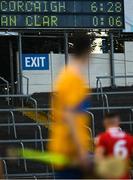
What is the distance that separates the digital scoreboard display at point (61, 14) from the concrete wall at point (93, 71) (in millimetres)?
3198

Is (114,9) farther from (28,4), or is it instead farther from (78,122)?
(78,122)

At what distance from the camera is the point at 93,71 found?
2205cm

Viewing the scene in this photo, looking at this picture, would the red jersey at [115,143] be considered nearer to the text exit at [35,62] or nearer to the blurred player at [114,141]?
the blurred player at [114,141]

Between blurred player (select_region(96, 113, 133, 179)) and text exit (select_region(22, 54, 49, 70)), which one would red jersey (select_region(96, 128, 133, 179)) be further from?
text exit (select_region(22, 54, 49, 70))

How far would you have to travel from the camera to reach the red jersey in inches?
269

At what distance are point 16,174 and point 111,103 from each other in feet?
18.4

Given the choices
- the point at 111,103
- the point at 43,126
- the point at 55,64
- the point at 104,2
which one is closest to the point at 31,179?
the point at 43,126

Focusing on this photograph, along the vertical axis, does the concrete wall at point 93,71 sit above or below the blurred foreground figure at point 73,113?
below

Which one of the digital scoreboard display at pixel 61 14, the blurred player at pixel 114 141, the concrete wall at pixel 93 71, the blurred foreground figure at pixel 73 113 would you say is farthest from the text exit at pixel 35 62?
the blurred foreground figure at pixel 73 113

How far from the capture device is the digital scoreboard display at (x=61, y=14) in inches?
654

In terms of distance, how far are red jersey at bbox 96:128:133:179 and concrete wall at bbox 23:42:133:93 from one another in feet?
43.1

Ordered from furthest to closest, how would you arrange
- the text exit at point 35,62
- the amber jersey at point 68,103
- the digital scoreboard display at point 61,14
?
the text exit at point 35,62
the digital scoreboard display at point 61,14
the amber jersey at point 68,103

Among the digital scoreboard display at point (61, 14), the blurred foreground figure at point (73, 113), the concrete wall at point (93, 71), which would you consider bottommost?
the concrete wall at point (93, 71)

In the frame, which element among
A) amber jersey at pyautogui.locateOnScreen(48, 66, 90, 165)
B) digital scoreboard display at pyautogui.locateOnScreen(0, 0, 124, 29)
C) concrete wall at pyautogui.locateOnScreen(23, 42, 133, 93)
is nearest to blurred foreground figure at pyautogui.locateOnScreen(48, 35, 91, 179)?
amber jersey at pyautogui.locateOnScreen(48, 66, 90, 165)
